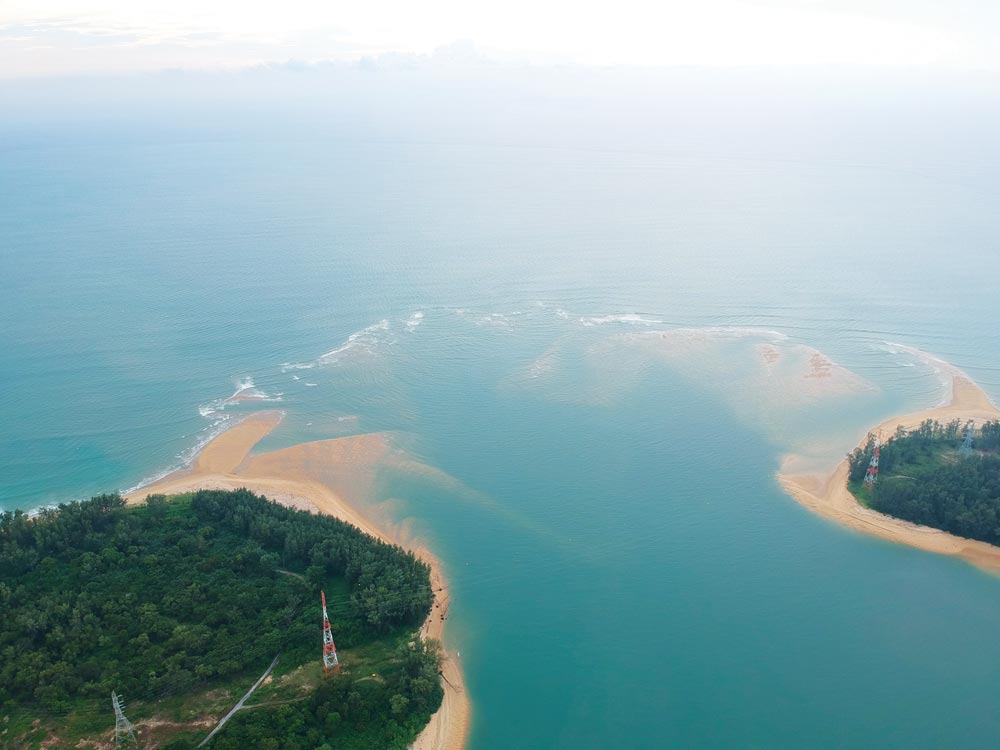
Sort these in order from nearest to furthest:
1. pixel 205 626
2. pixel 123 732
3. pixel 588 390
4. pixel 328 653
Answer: pixel 123 732
pixel 328 653
pixel 205 626
pixel 588 390

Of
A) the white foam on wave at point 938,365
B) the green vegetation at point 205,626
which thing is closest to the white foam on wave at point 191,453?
the green vegetation at point 205,626

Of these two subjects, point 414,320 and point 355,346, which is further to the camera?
point 414,320

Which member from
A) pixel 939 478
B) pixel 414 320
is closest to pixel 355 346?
pixel 414 320

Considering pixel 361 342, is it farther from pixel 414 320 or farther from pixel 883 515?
pixel 883 515

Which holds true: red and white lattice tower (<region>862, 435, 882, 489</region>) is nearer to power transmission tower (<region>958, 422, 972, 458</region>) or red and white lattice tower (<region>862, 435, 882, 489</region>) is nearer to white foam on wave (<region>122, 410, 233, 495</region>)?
power transmission tower (<region>958, 422, 972, 458</region>)

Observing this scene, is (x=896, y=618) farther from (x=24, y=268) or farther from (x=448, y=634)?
(x=24, y=268)

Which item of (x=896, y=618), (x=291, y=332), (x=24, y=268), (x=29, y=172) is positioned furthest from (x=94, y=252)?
(x=896, y=618)

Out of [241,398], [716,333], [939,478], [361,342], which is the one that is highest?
[716,333]

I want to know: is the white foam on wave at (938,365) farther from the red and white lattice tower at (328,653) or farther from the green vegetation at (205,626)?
the red and white lattice tower at (328,653)
